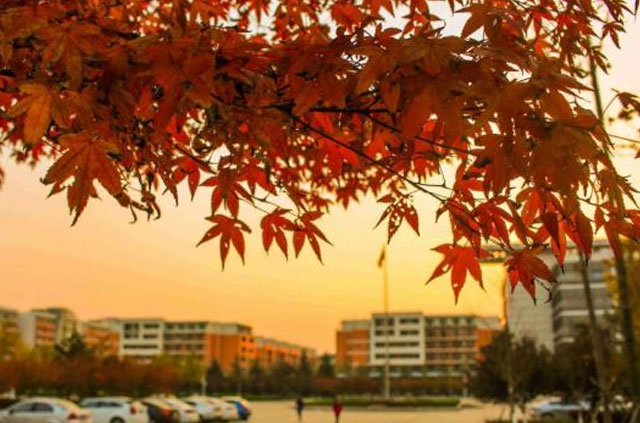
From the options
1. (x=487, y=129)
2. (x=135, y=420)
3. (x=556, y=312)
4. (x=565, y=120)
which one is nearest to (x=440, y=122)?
(x=565, y=120)

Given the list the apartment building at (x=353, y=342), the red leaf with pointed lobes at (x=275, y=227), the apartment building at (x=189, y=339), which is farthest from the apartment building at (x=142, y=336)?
the red leaf with pointed lobes at (x=275, y=227)

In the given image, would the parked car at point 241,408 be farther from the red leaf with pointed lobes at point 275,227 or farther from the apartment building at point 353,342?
the apartment building at point 353,342

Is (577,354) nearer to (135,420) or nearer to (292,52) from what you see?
(135,420)

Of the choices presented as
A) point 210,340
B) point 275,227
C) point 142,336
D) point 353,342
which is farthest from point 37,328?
point 275,227

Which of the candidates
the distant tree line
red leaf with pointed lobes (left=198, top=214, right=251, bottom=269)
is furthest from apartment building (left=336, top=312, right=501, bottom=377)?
red leaf with pointed lobes (left=198, top=214, right=251, bottom=269)

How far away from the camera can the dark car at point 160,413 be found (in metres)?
29.4

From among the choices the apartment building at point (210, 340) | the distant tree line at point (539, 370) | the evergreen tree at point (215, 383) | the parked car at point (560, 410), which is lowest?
the evergreen tree at point (215, 383)

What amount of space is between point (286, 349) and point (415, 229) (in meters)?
180

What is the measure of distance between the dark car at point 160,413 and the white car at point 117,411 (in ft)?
6.79

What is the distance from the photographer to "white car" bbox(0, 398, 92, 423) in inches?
893

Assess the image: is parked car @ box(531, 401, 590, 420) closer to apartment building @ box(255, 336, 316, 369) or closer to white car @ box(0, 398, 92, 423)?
white car @ box(0, 398, 92, 423)

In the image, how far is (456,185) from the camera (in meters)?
2.58

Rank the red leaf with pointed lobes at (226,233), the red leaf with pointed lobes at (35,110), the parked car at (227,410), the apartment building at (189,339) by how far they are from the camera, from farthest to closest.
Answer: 1. the apartment building at (189,339)
2. the parked car at (227,410)
3. the red leaf with pointed lobes at (226,233)
4. the red leaf with pointed lobes at (35,110)

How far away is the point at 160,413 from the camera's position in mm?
29344
